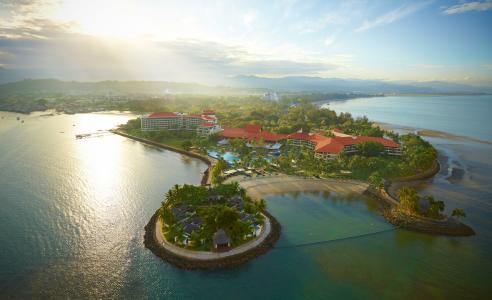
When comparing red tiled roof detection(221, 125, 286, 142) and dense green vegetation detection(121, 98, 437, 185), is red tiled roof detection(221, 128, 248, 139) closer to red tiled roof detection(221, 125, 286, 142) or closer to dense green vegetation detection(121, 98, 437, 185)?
red tiled roof detection(221, 125, 286, 142)

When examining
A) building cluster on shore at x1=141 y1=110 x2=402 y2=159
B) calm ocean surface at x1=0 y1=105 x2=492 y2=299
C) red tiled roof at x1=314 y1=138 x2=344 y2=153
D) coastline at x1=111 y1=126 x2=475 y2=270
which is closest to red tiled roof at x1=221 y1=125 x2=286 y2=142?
building cluster on shore at x1=141 y1=110 x2=402 y2=159

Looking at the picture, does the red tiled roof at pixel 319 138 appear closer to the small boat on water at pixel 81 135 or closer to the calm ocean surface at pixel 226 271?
the calm ocean surface at pixel 226 271

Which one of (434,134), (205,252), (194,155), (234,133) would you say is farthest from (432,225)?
(434,134)

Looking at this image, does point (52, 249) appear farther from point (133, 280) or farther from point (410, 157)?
point (410, 157)

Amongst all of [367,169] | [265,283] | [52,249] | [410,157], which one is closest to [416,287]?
[265,283]

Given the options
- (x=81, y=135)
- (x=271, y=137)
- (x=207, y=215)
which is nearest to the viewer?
(x=207, y=215)

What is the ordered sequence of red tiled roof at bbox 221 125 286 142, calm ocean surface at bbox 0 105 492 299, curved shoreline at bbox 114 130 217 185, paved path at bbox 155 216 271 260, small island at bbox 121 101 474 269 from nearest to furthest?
calm ocean surface at bbox 0 105 492 299, paved path at bbox 155 216 271 260, small island at bbox 121 101 474 269, curved shoreline at bbox 114 130 217 185, red tiled roof at bbox 221 125 286 142

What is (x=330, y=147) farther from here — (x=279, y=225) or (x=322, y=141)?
(x=279, y=225)
